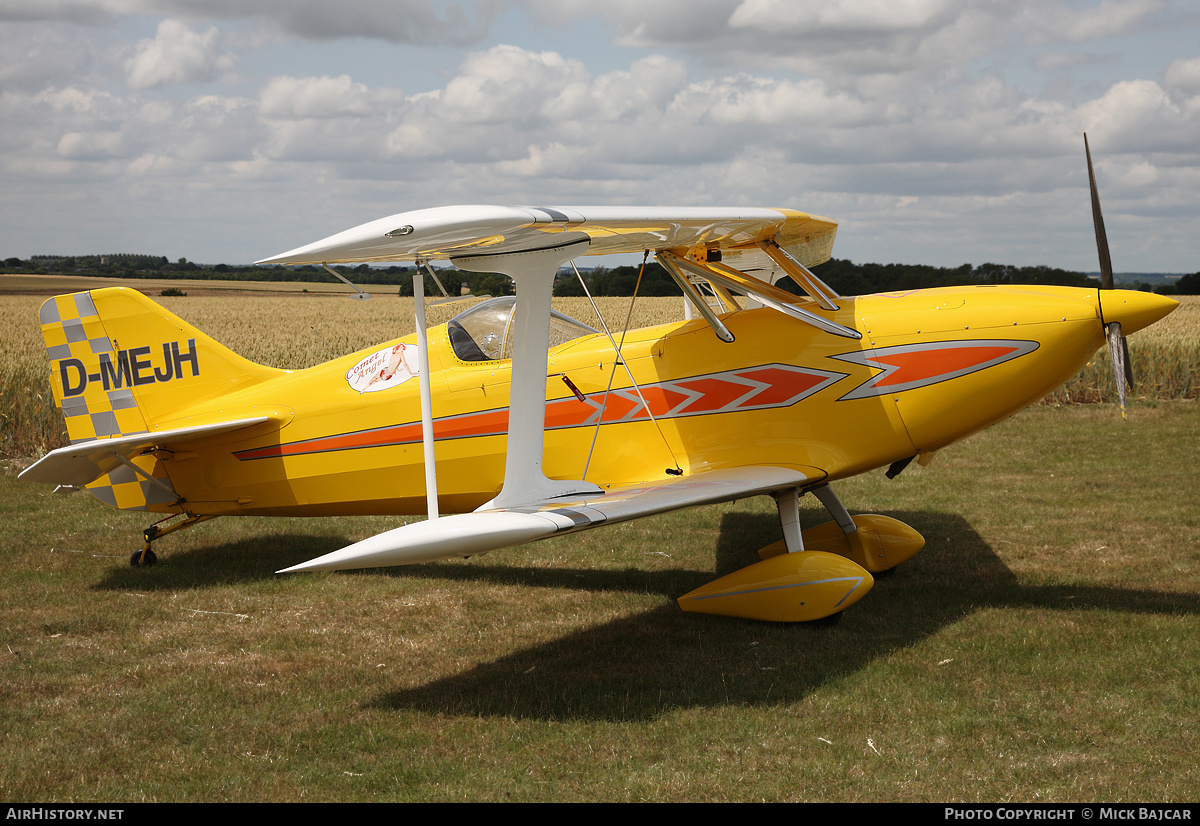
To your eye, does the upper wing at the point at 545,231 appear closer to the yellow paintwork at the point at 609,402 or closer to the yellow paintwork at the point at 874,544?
the yellow paintwork at the point at 609,402

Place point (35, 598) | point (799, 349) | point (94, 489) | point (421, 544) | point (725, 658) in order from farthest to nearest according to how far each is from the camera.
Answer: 1. point (94, 489)
2. point (35, 598)
3. point (799, 349)
4. point (725, 658)
5. point (421, 544)

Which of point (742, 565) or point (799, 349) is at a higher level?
point (799, 349)

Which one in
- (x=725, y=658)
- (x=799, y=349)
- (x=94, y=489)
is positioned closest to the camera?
(x=725, y=658)

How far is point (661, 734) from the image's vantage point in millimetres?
4406

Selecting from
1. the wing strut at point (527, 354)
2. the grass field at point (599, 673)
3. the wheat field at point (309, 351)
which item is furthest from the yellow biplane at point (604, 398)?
the wheat field at point (309, 351)

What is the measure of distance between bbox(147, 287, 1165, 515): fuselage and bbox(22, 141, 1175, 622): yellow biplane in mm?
16

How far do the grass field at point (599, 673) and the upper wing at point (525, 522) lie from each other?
3.28 feet

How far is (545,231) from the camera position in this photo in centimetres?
453

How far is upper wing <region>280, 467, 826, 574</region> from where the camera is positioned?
165 inches

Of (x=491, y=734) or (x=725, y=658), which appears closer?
(x=491, y=734)
